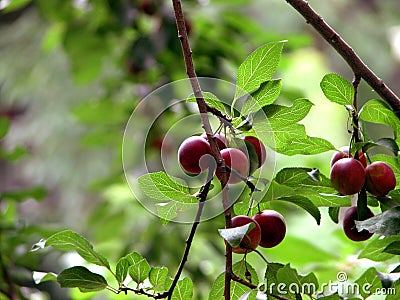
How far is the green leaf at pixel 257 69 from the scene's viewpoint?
0.48 metres

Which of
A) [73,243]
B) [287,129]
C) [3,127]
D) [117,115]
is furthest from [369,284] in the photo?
Result: [117,115]

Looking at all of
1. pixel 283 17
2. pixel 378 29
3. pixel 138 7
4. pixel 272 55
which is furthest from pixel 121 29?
pixel 378 29

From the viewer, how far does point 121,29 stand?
4.29 feet

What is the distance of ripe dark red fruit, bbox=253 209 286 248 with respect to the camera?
468 millimetres

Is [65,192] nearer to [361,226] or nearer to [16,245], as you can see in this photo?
[16,245]

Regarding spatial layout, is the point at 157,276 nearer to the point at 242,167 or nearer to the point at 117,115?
the point at 242,167

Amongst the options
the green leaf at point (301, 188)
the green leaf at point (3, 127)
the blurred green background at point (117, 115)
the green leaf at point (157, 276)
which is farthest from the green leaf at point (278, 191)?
the green leaf at point (3, 127)

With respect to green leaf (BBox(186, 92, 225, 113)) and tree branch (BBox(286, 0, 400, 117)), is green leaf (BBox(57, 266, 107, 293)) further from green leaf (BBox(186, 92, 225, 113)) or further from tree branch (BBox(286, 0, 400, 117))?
tree branch (BBox(286, 0, 400, 117))

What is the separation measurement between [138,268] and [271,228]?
0.38 feet

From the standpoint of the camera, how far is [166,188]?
1.51ft

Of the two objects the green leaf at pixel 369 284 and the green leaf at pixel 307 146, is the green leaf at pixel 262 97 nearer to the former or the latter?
the green leaf at pixel 307 146

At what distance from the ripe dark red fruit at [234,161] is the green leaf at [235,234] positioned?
0.04 metres

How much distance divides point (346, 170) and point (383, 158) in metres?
0.08

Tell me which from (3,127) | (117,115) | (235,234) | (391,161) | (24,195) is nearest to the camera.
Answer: (235,234)
